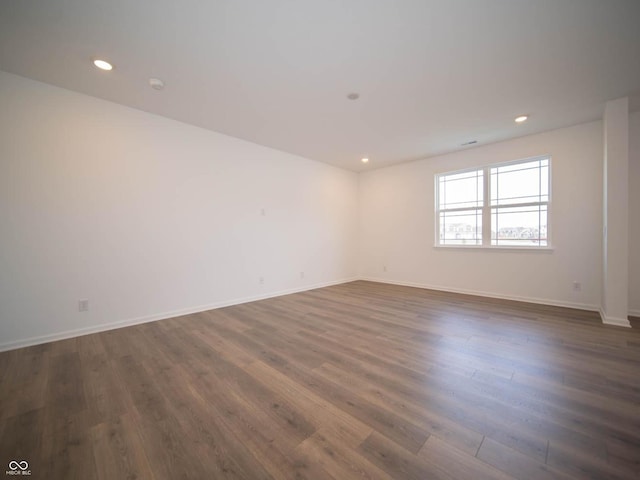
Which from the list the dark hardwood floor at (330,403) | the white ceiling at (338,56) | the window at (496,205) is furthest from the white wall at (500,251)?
the dark hardwood floor at (330,403)

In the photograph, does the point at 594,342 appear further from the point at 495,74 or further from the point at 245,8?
the point at 245,8

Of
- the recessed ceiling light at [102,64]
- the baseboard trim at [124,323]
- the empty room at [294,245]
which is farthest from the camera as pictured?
the baseboard trim at [124,323]

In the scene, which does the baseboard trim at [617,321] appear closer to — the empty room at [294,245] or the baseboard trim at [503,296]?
the empty room at [294,245]

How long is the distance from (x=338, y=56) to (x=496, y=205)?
3.83m

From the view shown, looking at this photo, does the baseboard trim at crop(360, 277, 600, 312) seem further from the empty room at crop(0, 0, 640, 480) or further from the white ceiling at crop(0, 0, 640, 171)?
the white ceiling at crop(0, 0, 640, 171)

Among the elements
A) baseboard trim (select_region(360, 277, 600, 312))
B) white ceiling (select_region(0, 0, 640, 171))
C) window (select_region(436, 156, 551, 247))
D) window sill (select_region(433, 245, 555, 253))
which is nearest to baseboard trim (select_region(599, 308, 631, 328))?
baseboard trim (select_region(360, 277, 600, 312))

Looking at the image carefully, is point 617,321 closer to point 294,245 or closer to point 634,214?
point 634,214

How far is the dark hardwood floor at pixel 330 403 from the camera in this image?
3.95 feet

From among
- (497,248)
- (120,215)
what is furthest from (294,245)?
(497,248)

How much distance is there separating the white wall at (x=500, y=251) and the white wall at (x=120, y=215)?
2471mm

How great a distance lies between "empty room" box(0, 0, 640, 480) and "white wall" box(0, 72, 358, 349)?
0.9 inches

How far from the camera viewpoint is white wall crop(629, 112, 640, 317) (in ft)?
10.8

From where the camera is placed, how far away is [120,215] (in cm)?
308

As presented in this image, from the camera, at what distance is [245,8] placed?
1.77 meters
